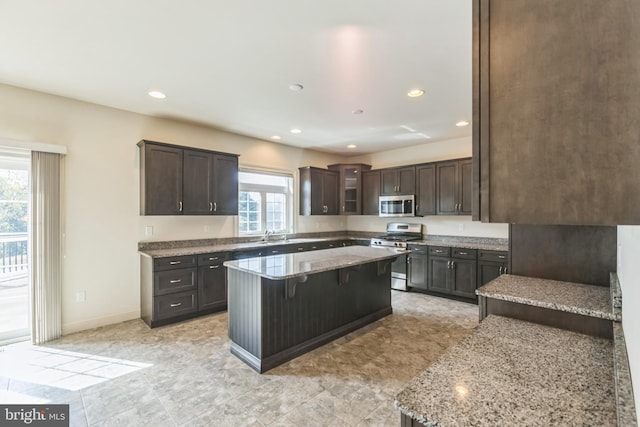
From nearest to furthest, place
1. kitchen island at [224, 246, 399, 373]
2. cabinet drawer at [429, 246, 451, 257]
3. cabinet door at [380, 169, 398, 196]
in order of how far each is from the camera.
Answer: kitchen island at [224, 246, 399, 373]
cabinet drawer at [429, 246, 451, 257]
cabinet door at [380, 169, 398, 196]

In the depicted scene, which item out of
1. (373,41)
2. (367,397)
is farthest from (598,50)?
(367,397)

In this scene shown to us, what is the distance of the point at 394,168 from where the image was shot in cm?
563

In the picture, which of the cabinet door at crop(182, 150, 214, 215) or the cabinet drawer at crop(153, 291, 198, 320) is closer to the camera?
the cabinet drawer at crop(153, 291, 198, 320)

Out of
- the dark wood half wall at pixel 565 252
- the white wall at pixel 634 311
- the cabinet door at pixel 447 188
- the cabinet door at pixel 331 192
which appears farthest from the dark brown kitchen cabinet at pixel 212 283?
the white wall at pixel 634 311

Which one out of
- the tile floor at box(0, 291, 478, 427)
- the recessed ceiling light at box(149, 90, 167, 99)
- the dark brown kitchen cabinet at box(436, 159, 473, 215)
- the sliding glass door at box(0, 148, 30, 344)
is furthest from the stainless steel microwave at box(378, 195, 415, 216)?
the sliding glass door at box(0, 148, 30, 344)

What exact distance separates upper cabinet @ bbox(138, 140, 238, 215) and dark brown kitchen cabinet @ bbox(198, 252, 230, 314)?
0.69 m

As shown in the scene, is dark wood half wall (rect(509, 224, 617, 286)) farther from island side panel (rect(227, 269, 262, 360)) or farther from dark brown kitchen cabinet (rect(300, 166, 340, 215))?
dark brown kitchen cabinet (rect(300, 166, 340, 215))

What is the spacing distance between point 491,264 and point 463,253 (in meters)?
0.41

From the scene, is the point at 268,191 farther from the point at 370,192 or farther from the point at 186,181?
the point at 370,192

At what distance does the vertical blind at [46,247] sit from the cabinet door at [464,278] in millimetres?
5273

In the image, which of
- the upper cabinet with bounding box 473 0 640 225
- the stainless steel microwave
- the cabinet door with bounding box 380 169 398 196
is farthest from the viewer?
the cabinet door with bounding box 380 169 398 196

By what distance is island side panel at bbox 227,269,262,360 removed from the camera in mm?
2598

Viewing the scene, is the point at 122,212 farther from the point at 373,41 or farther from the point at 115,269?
the point at 373,41

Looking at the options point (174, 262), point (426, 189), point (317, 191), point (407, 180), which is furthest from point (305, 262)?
point (407, 180)
